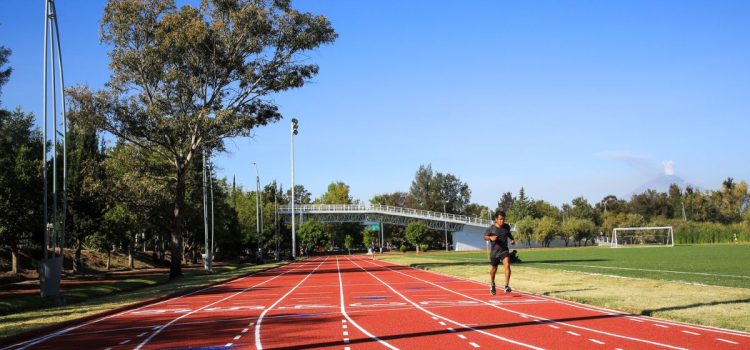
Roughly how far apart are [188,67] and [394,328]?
95.8 ft

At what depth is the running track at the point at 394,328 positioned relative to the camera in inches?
365

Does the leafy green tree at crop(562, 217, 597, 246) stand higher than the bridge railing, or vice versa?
the bridge railing

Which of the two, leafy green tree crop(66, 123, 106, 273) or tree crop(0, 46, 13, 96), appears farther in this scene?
leafy green tree crop(66, 123, 106, 273)

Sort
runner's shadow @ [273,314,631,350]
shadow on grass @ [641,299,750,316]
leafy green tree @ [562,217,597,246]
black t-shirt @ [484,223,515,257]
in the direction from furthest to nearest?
leafy green tree @ [562,217,597,246] < black t-shirt @ [484,223,515,257] < shadow on grass @ [641,299,750,316] < runner's shadow @ [273,314,631,350]

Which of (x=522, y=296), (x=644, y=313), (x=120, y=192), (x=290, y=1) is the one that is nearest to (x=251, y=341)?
(x=644, y=313)

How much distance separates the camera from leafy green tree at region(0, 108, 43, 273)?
35.2 m

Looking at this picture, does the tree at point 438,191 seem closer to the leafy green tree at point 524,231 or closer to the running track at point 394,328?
the leafy green tree at point 524,231

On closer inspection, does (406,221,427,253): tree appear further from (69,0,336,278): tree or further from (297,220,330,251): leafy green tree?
(69,0,336,278): tree

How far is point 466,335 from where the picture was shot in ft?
32.9

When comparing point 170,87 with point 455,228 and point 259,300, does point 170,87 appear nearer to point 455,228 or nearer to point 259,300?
point 259,300

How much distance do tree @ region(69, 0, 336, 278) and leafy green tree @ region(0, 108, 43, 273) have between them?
19.8 feet

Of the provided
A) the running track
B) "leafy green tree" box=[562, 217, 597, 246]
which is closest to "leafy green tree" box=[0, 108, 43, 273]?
the running track

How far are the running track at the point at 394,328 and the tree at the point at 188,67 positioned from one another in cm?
2055

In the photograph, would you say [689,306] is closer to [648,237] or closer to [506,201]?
[648,237]
